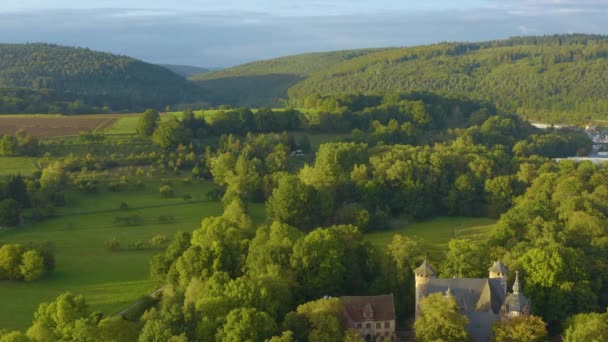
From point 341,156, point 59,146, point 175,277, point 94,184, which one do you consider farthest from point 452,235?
point 59,146

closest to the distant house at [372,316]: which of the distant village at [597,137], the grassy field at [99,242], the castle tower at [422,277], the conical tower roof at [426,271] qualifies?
the castle tower at [422,277]

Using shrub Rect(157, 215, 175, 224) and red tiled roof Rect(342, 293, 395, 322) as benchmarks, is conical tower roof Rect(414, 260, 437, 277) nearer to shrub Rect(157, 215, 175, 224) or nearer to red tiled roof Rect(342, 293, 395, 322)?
red tiled roof Rect(342, 293, 395, 322)

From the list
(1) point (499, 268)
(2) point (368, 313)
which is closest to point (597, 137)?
(1) point (499, 268)

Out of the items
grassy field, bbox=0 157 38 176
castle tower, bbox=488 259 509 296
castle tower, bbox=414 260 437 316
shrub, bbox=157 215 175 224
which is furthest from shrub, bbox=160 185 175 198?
castle tower, bbox=488 259 509 296

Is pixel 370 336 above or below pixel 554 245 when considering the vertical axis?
below

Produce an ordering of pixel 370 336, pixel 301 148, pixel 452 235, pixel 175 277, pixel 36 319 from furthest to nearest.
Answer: pixel 301 148 → pixel 452 235 → pixel 175 277 → pixel 36 319 → pixel 370 336

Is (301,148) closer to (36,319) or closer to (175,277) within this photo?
(175,277)
